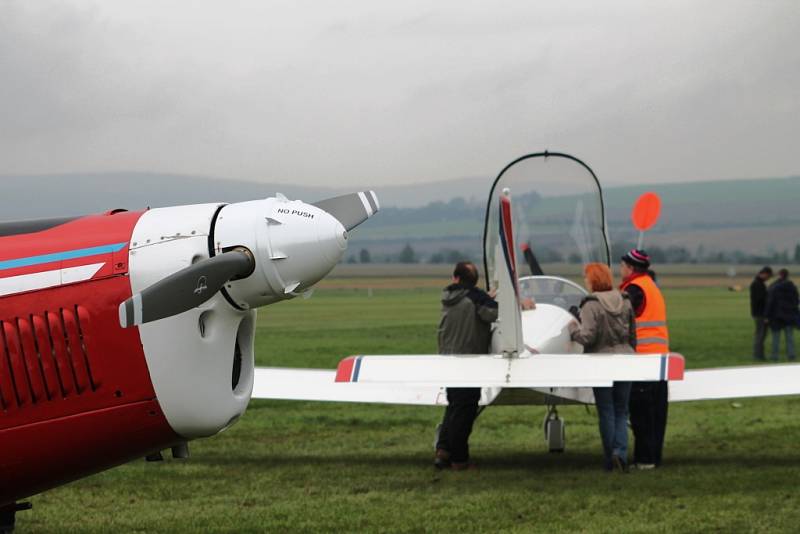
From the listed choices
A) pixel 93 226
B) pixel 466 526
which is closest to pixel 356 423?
pixel 466 526

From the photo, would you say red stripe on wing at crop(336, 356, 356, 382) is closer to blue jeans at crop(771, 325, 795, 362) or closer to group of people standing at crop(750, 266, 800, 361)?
group of people standing at crop(750, 266, 800, 361)

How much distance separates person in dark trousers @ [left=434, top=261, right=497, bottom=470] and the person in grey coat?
0.80 metres

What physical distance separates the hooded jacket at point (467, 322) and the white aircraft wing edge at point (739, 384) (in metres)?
1.74

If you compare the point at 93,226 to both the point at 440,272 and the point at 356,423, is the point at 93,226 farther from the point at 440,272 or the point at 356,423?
the point at 440,272

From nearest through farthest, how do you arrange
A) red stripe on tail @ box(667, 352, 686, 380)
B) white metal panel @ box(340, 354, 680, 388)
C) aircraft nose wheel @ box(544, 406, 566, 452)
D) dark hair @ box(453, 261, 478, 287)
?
red stripe on tail @ box(667, 352, 686, 380)
white metal panel @ box(340, 354, 680, 388)
dark hair @ box(453, 261, 478, 287)
aircraft nose wheel @ box(544, 406, 566, 452)

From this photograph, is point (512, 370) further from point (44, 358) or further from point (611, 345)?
point (44, 358)

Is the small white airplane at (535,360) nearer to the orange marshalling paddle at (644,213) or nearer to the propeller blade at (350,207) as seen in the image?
the orange marshalling paddle at (644,213)

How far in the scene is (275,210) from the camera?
4734mm

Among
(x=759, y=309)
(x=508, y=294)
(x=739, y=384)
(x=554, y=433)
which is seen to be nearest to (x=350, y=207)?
(x=508, y=294)

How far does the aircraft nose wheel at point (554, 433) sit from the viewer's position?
10.7 meters

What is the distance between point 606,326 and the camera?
9656 millimetres

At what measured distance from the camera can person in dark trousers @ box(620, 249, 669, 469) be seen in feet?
32.4

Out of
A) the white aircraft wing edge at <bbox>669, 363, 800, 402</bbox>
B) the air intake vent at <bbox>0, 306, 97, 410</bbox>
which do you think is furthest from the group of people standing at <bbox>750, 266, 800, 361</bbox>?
the air intake vent at <bbox>0, 306, 97, 410</bbox>

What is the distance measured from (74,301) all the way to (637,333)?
6.47m
